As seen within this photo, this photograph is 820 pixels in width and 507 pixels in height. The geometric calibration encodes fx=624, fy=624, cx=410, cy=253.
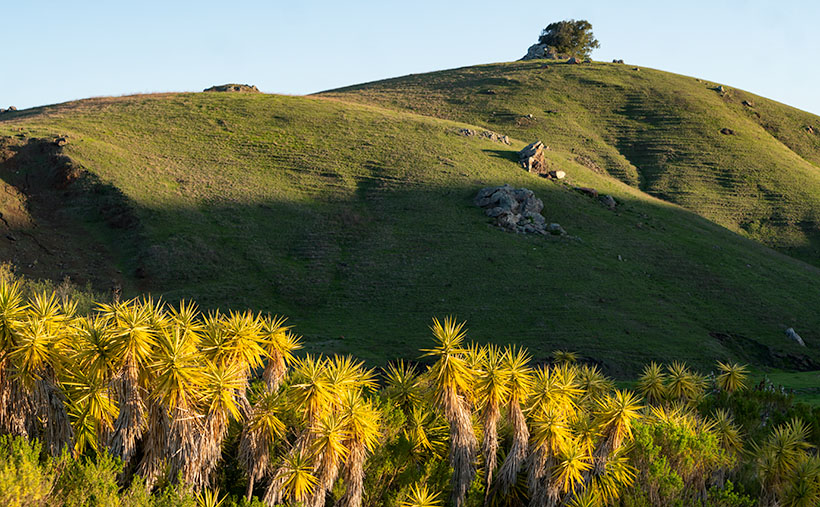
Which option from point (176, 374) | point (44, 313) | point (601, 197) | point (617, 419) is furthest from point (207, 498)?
point (601, 197)

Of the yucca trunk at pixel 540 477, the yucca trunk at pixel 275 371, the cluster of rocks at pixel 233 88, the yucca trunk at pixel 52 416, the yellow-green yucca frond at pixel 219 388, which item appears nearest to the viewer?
the yellow-green yucca frond at pixel 219 388

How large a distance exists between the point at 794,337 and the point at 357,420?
176 ft

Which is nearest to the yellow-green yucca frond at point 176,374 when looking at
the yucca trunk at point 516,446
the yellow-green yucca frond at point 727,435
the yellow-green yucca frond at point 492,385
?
the yellow-green yucca frond at point 492,385

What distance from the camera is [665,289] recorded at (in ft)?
212

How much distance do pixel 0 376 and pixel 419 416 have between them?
13256 millimetres

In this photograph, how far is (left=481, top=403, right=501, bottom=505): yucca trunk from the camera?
68.0 feet

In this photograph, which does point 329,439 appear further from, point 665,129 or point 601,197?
point 665,129

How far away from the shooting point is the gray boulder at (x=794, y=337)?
57.2 metres

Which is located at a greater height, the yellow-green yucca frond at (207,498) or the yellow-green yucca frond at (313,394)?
the yellow-green yucca frond at (313,394)

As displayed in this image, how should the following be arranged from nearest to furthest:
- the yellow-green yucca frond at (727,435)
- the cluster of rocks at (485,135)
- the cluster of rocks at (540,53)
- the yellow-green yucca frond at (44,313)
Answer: the yellow-green yucca frond at (44,313) < the yellow-green yucca frond at (727,435) < the cluster of rocks at (485,135) < the cluster of rocks at (540,53)

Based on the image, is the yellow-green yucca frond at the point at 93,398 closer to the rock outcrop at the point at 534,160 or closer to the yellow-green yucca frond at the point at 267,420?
the yellow-green yucca frond at the point at 267,420

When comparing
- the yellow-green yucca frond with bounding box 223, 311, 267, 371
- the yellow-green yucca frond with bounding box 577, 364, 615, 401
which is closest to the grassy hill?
the yellow-green yucca frond with bounding box 577, 364, 615, 401

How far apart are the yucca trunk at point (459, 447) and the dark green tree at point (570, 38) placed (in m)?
174

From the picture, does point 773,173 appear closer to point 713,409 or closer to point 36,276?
point 713,409
